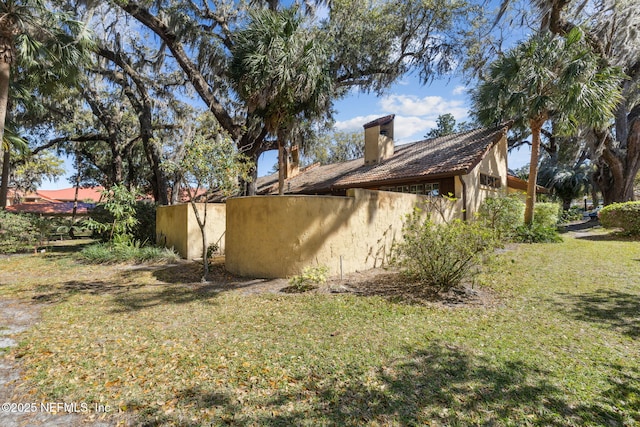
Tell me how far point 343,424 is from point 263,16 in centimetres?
1207

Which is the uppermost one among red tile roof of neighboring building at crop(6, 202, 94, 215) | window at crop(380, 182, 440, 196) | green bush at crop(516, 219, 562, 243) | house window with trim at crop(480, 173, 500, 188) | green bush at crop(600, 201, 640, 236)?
house window with trim at crop(480, 173, 500, 188)

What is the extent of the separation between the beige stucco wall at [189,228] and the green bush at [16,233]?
555 centimetres

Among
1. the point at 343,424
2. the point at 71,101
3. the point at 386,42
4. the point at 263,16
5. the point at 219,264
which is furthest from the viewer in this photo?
the point at 71,101

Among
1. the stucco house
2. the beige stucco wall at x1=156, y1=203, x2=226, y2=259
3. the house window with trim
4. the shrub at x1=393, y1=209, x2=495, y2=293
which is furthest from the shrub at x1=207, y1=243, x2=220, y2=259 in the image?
the house window with trim

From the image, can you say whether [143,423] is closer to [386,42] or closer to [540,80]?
[540,80]

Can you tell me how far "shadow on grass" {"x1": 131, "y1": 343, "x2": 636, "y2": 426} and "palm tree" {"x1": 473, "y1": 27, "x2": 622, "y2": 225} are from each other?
457 inches

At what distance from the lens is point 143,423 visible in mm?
2484

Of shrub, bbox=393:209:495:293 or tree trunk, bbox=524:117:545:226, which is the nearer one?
shrub, bbox=393:209:495:293

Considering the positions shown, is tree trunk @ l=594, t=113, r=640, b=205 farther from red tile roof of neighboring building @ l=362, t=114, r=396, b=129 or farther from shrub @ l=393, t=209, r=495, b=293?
shrub @ l=393, t=209, r=495, b=293

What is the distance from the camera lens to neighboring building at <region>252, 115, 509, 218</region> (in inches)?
460

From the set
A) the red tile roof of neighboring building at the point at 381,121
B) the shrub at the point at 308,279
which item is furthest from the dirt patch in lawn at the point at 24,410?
the red tile roof of neighboring building at the point at 381,121

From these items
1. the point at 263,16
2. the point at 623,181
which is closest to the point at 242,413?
the point at 263,16

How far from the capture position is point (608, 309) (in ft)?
15.9

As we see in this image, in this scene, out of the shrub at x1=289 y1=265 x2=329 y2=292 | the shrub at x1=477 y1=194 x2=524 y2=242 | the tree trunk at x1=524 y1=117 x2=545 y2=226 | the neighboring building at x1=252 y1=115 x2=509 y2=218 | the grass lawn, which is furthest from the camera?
the tree trunk at x1=524 y1=117 x2=545 y2=226
